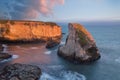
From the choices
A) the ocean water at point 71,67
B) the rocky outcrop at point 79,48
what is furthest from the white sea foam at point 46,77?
the rocky outcrop at point 79,48

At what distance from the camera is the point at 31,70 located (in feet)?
108

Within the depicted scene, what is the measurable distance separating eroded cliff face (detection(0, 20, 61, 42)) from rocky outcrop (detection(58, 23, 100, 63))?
2839 centimetres

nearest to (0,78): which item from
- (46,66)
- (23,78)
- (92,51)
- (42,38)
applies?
(23,78)

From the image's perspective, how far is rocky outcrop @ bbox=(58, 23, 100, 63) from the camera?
4056cm

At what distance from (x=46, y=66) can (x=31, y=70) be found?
6.83 meters

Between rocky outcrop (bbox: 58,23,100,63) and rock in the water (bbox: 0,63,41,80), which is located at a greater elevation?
rocky outcrop (bbox: 58,23,100,63)

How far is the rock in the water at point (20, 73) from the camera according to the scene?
2983 centimetres

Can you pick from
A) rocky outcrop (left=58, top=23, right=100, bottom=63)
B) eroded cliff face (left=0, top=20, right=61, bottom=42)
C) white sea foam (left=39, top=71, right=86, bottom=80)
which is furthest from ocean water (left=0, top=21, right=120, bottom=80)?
eroded cliff face (left=0, top=20, right=61, bottom=42)

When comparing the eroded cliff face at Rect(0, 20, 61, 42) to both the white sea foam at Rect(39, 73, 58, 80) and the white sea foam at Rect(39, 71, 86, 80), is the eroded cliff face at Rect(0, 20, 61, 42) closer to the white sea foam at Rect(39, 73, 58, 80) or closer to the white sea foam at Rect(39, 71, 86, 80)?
the white sea foam at Rect(39, 73, 58, 80)

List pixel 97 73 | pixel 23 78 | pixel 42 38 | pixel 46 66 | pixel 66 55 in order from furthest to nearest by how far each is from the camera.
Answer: pixel 42 38 → pixel 66 55 → pixel 46 66 → pixel 97 73 → pixel 23 78

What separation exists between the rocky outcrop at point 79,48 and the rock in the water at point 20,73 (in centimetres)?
1078

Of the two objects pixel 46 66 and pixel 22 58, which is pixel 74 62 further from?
pixel 22 58

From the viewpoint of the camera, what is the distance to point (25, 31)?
73875 mm

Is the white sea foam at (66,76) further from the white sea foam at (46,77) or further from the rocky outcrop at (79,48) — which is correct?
the rocky outcrop at (79,48)
